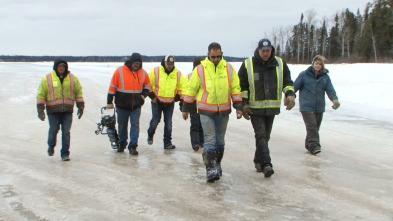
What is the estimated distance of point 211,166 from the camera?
6.04 metres

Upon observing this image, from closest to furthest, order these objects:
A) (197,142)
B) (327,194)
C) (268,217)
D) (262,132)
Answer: (268,217) < (327,194) < (262,132) < (197,142)

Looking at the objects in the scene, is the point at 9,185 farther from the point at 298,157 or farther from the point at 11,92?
the point at 11,92

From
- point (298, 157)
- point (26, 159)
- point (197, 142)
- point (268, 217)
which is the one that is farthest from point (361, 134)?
point (26, 159)

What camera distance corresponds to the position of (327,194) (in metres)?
5.52

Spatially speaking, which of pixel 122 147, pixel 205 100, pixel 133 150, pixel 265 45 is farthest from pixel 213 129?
pixel 122 147

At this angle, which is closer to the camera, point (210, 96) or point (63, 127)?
point (210, 96)

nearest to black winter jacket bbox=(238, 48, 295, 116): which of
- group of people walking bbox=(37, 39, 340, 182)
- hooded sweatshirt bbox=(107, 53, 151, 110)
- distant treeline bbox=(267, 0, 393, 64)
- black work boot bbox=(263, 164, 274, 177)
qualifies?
group of people walking bbox=(37, 39, 340, 182)

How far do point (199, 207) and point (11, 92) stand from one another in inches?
577

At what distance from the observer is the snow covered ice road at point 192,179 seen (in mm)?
4844

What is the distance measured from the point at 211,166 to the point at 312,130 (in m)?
2.88

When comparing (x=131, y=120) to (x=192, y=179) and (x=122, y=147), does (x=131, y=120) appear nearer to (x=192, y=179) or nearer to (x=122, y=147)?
(x=122, y=147)

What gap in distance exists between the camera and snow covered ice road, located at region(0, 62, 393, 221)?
15.9ft

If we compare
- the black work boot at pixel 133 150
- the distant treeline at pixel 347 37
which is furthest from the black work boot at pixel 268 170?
the distant treeline at pixel 347 37

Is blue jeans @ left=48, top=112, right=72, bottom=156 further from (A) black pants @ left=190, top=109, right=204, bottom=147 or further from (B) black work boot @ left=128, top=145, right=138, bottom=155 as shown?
(A) black pants @ left=190, top=109, right=204, bottom=147
